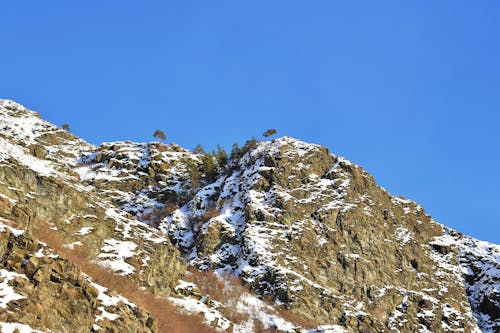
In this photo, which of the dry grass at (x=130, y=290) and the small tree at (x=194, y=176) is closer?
the dry grass at (x=130, y=290)

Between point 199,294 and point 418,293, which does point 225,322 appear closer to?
point 199,294

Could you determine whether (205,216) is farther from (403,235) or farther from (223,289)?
(403,235)

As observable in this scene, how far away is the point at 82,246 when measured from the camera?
44.3 m

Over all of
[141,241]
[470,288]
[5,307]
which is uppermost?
[470,288]

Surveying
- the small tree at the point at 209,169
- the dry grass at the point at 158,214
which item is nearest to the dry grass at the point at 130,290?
the dry grass at the point at 158,214

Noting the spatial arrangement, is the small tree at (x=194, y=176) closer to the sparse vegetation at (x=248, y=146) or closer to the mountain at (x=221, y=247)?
the mountain at (x=221, y=247)

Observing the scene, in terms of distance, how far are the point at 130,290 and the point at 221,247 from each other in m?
24.2

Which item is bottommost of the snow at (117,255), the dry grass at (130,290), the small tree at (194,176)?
the dry grass at (130,290)

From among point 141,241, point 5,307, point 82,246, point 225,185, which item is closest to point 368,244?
point 225,185

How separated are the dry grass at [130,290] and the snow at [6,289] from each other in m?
16.4

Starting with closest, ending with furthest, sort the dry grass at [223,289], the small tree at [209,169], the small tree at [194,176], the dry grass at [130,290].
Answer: the dry grass at [130,290]
the dry grass at [223,289]
the small tree at [194,176]
the small tree at [209,169]

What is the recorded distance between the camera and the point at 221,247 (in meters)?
64.9

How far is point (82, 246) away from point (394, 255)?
46.2 meters

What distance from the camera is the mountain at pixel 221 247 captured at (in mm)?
27172
